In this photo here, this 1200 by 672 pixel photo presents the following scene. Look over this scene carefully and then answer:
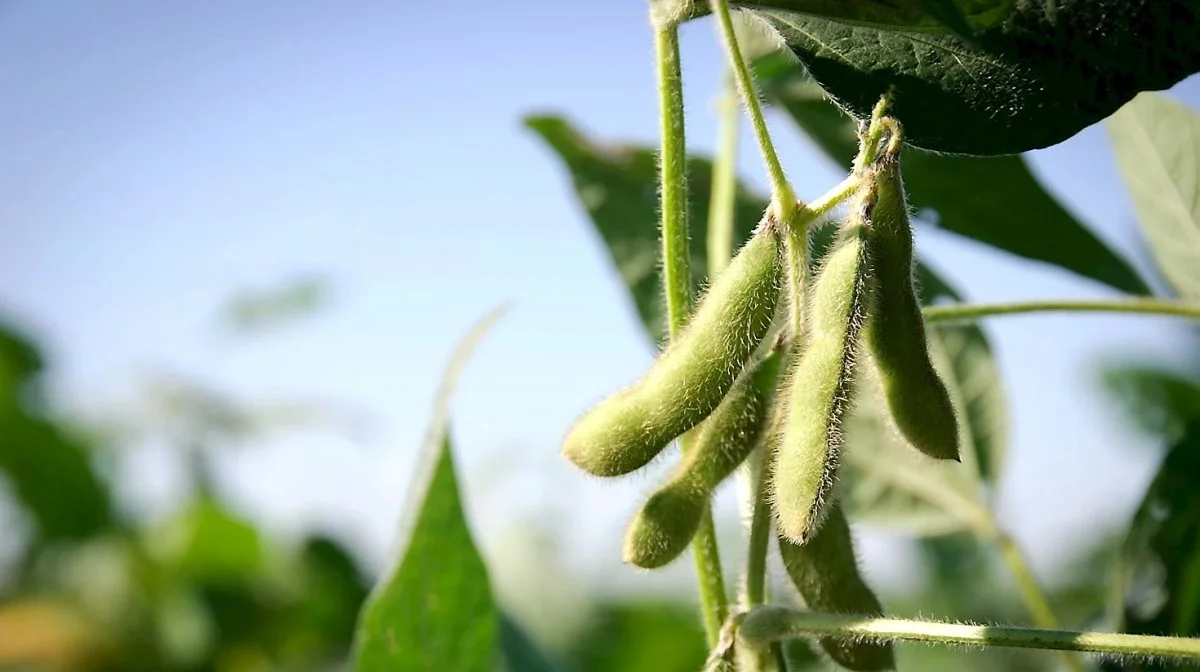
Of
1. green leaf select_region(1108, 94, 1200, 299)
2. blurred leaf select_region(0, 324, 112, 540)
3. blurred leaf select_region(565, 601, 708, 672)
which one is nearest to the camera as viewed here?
green leaf select_region(1108, 94, 1200, 299)

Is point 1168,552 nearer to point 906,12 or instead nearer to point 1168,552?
point 1168,552

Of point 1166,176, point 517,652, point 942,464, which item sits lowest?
point 517,652

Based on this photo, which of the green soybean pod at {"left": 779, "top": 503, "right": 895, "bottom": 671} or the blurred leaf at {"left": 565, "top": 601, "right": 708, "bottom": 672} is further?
the blurred leaf at {"left": 565, "top": 601, "right": 708, "bottom": 672}

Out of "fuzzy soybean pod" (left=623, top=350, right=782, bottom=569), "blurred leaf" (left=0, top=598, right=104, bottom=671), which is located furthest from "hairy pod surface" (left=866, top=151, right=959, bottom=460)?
"blurred leaf" (left=0, top=598, right=104, bottom=671)

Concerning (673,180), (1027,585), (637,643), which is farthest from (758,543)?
(637,643)

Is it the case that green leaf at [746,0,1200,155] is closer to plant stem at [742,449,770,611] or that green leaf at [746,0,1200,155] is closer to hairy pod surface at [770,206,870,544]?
hairy pod surface at [770,206,870,544]

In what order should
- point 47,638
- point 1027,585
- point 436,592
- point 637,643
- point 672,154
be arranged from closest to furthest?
point 672,154, point 436,592, point 1027,585, point 637,643, point 47,638

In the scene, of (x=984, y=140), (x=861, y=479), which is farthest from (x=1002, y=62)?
(x=861, y=479)
